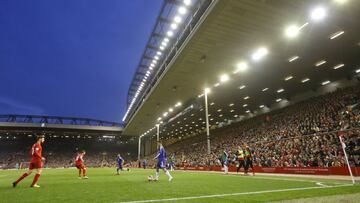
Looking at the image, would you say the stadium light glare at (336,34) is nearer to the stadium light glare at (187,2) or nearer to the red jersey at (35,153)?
the stadium light glare at (187,2)

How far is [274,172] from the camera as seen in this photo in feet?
59.8

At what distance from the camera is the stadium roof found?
46.6 ft

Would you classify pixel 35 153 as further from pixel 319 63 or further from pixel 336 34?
pixel 319 63

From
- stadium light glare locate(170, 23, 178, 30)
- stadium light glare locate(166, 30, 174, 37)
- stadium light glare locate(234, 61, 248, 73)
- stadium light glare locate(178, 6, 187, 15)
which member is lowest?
stadium light glare locate(234, 61, 248, 73)

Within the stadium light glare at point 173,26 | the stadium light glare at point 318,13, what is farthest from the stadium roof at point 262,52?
the stadium light glare at point 173,26

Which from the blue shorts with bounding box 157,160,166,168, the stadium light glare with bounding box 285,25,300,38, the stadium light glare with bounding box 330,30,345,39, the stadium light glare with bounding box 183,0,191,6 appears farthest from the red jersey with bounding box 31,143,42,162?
the stadium light glare with bounding box 330,30,345,39

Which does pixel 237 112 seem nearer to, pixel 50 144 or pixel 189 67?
pixel 189 67

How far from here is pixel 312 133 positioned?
19.6 meters

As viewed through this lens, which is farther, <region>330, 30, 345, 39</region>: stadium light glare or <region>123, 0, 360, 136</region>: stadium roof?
<region>330, 30, 345, 39</region>: stadium light glare

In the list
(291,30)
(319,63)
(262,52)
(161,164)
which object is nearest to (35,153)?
(161,164)

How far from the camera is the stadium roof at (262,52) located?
14.2 metres

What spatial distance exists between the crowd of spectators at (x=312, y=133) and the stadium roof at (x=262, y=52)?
11.1 feet

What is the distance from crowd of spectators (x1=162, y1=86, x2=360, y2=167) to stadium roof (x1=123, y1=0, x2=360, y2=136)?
133 inches

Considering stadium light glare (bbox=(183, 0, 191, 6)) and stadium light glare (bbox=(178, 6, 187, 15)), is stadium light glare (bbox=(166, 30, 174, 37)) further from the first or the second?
stadium light glare (bbox=(183, 0, 191, 6))
